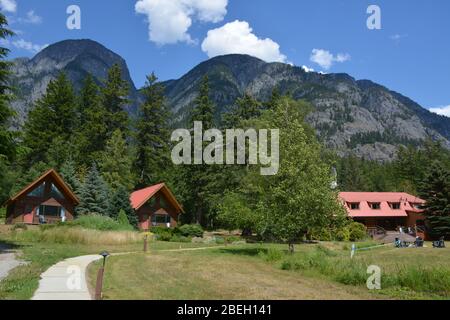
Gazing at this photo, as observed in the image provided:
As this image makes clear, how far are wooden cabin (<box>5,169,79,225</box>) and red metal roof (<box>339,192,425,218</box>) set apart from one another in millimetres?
39245

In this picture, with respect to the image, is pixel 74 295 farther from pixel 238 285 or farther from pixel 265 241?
pixel 265 241

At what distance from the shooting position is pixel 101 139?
63.5 m

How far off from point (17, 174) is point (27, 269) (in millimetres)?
46783

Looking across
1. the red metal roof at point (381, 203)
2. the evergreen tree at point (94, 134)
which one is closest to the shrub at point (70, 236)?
the evergreen tree at point (94, 134)

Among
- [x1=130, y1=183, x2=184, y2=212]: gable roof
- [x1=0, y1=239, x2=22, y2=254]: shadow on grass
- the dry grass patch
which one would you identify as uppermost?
[x1=130, y1=183, x2=184, y2=212]: gable roof

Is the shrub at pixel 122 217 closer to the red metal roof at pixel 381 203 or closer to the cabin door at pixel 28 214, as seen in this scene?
the cabin door at pixel 28 214

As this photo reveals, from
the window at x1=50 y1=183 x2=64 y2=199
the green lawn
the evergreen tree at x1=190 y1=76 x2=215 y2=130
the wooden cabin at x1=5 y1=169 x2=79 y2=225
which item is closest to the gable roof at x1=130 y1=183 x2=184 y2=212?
the wooden cabin at x1=5 y1=169 x2=79 y2=225

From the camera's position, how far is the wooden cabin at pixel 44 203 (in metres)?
46.2

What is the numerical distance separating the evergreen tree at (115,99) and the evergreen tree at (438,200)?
42.8m

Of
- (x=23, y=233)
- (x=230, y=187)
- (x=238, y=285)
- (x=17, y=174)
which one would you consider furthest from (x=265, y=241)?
(x=17, y=174)

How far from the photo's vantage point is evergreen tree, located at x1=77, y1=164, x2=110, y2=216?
1886 inches

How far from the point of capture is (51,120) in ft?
209

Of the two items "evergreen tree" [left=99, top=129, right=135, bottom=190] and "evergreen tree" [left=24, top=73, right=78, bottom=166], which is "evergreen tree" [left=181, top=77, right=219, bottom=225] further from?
"evergreen tree" [left=24, top=73, right=78, bottom=166]

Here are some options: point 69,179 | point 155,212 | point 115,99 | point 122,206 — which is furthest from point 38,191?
point 115,99
